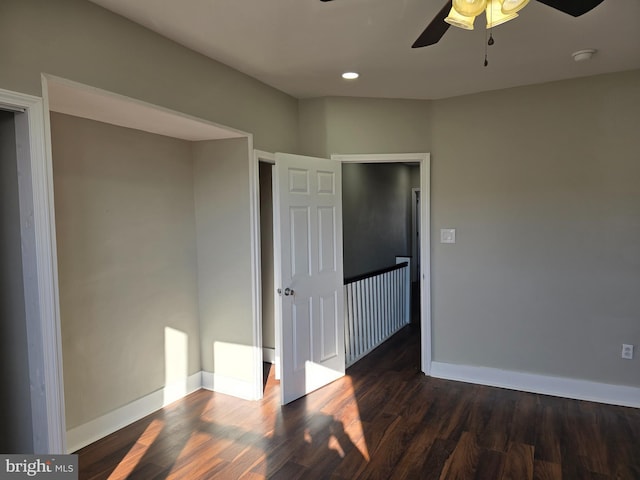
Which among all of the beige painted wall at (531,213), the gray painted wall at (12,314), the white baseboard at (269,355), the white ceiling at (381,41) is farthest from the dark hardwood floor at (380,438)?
the white ceiling at (381,41)

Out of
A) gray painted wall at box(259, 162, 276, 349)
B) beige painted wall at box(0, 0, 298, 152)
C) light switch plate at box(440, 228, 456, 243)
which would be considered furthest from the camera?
gray painted wall at box(259, 162, 276, 349)

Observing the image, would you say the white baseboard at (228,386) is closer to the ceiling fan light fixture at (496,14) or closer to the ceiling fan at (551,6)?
the ceiling fan at (551,6)

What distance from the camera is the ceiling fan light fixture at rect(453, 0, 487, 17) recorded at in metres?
1.47

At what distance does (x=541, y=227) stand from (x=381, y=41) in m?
2.02

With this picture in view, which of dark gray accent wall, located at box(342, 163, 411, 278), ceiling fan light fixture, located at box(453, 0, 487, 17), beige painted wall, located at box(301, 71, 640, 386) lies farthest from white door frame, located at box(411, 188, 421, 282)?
ceiling fan light fixture, located at box(453, 0, 487, 17)

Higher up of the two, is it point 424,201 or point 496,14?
point 496,14

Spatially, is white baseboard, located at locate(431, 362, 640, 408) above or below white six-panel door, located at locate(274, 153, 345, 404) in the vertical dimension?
below

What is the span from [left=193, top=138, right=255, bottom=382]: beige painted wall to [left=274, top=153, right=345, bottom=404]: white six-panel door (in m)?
0.31

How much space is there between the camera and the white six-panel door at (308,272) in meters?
3.26

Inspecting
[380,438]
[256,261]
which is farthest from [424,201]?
[380,438]

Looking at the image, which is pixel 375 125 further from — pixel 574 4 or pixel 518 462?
pixel 518 462

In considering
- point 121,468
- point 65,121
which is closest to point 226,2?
point 65,121

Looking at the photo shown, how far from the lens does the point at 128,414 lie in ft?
9.94

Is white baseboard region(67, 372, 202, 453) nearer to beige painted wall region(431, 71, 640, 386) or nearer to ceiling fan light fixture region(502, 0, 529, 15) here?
beige painted wall region(431, 71, 640, 386)
